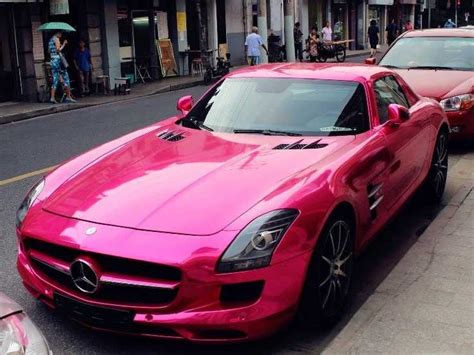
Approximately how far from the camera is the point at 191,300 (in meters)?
3.26

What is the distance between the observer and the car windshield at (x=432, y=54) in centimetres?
963

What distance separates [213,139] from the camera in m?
4.73

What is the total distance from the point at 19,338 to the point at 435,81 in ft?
24.9

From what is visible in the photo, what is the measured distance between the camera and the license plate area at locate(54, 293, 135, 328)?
333 centimetres

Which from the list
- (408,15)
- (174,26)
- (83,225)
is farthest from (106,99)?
(408,15)

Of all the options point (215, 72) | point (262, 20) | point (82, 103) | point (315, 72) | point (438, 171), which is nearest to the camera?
point (315, 72)

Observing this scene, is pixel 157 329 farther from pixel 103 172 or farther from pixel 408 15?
pixel 408 15

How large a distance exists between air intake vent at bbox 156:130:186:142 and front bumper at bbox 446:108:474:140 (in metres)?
4.75

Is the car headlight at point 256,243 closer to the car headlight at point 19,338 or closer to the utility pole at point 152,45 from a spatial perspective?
the car headlight at point 19,338

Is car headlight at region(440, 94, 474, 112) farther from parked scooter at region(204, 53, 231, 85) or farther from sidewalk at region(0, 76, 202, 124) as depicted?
parked scooter at region(204, 53, 231, 85)

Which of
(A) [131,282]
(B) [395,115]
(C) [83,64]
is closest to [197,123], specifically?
(B) [395,115]

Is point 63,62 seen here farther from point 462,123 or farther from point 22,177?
point 462,123

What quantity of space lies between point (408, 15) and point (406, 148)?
50713 mm

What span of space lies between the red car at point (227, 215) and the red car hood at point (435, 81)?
3.72m
